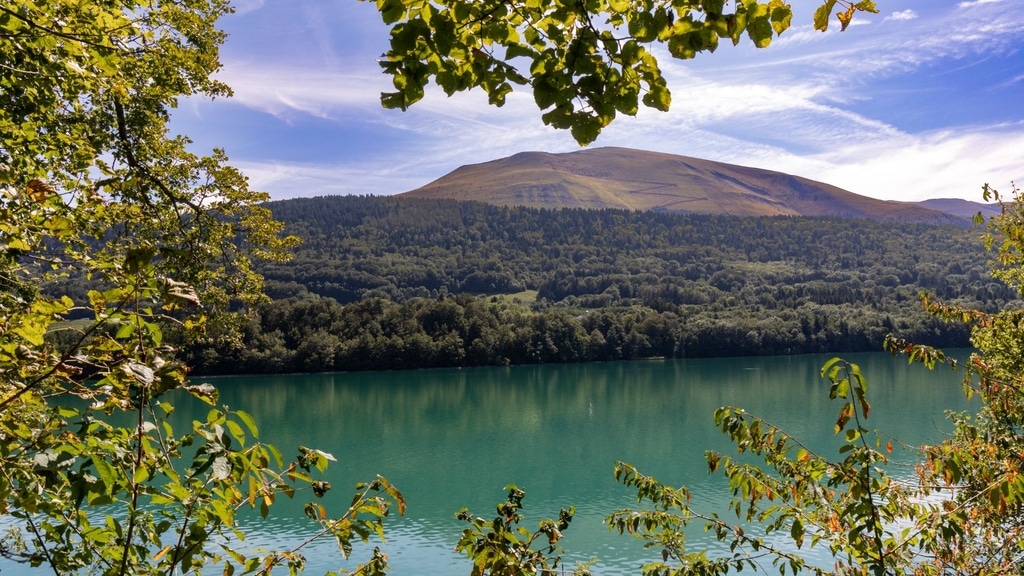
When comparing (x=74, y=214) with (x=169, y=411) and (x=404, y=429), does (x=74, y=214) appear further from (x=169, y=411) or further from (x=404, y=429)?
(x=404, y=429)

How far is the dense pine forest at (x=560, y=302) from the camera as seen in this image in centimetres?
7944

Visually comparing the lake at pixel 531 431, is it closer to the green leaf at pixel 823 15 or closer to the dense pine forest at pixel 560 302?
the dense pine forest at pixel 560 302

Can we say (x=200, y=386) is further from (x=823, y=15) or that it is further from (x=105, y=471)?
(x=823, y=15)

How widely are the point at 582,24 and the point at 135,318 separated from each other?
5.23 ft

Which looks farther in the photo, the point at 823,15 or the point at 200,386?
the point at 200,386

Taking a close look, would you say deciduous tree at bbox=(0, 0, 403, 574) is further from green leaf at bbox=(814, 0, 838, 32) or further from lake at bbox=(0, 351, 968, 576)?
lake at bbox=(0, 351, 968, 576)

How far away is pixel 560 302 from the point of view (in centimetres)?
15000

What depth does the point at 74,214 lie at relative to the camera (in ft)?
12.3

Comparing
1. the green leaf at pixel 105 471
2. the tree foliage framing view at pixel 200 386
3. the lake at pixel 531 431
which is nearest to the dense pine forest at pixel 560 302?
the lake at pixel 531 431

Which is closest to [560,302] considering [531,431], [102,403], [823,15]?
[531,431]

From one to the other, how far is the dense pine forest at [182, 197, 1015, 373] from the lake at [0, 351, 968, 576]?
5.21 meters

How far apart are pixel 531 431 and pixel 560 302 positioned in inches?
4329

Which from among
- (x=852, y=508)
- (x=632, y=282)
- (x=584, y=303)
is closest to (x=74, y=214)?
(x=852, y=508)

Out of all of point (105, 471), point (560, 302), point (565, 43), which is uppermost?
point (565, 43)
